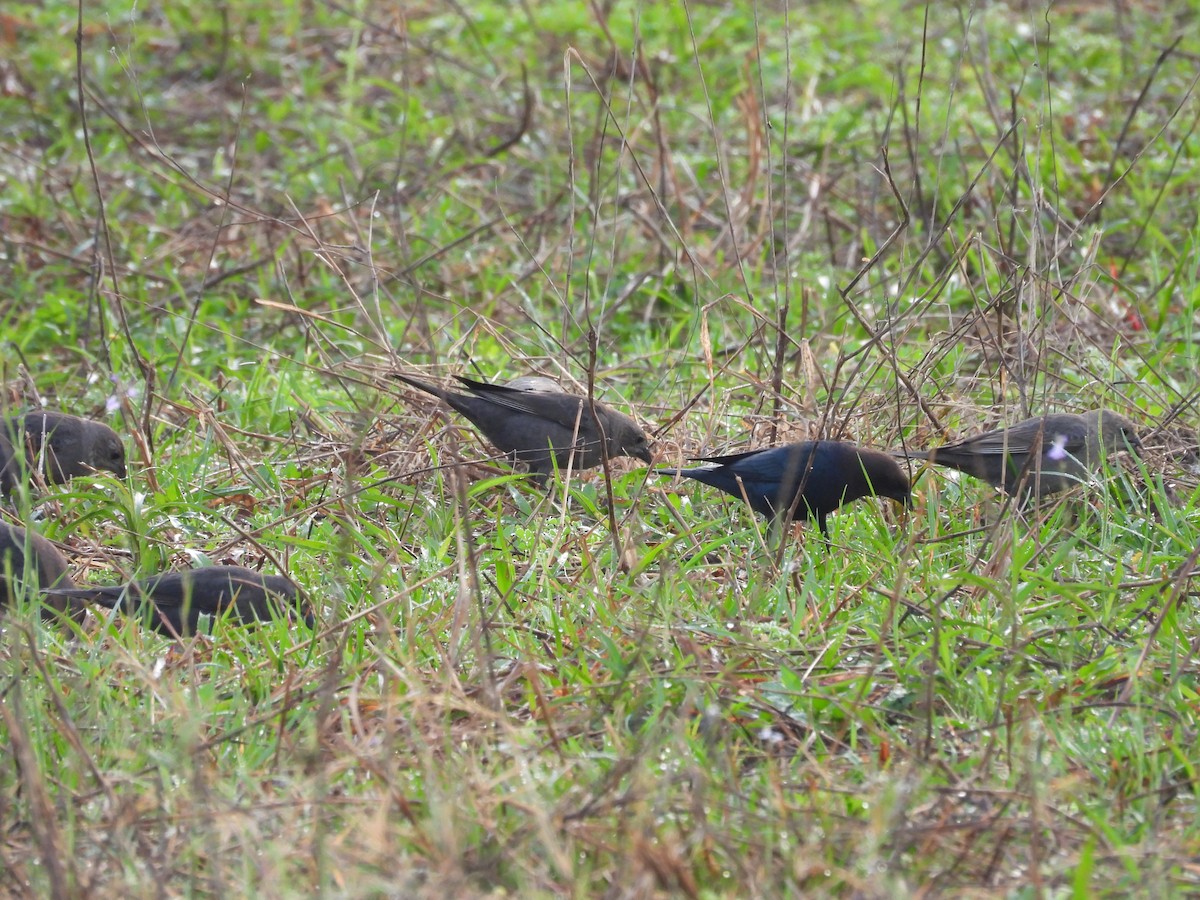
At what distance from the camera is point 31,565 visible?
12.9ft

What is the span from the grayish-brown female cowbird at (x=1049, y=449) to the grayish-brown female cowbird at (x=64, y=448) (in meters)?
2.83

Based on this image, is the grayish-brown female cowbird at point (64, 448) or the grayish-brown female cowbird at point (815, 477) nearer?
the grayish-brown female cowbird at point (815, 477)

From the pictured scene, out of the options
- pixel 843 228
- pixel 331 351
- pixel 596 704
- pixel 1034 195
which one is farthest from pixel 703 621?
pixel 843 228

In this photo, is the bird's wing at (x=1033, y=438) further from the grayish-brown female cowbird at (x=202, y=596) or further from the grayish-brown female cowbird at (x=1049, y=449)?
the grayish-brown female cowbird at (x=202, y=596)

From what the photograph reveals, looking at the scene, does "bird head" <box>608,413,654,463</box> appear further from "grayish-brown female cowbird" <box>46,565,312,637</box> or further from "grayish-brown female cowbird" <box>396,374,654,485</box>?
"grayish-brown female cowbird" <box>46,565,312,637</box>

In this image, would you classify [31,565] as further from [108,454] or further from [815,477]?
[815,477]

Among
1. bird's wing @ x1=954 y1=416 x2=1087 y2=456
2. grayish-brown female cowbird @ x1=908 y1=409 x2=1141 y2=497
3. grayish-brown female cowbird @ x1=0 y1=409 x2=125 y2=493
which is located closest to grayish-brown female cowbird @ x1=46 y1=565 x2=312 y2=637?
grayish-brown female cowbird @ x1=0 y1=409 x2=125 y2=493

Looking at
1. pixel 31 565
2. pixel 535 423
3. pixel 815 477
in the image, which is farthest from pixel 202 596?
pixel 815 477

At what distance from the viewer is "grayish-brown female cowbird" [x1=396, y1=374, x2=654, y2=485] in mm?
5207

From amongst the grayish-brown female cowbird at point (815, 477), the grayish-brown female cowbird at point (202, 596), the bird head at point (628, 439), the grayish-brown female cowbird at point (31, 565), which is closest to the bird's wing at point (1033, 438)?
the grayish-brown female cowbird at point (815, 477)

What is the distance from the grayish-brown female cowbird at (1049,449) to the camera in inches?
185

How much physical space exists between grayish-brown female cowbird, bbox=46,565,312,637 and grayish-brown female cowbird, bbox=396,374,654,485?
128 cm

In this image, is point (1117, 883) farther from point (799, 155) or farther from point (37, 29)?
point (37, 29)

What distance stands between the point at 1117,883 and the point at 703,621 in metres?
1.34
